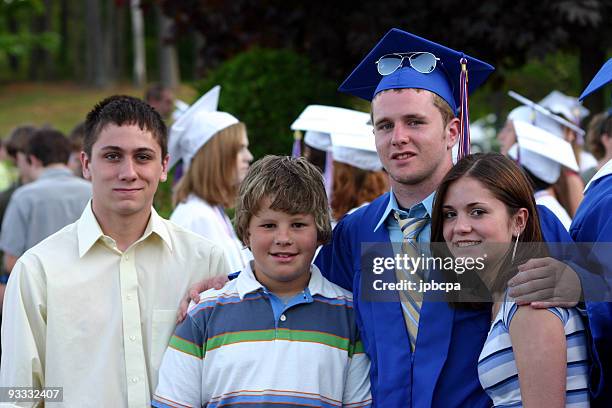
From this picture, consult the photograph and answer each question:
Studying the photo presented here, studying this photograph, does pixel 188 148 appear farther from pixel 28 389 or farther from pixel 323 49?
pixel 323 49

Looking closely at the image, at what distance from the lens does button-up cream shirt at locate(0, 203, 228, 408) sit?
3.04m

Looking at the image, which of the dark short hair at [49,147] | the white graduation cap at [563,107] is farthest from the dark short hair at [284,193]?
the white graduation cap at [563,107]

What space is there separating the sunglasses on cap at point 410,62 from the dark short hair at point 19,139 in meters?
4.20

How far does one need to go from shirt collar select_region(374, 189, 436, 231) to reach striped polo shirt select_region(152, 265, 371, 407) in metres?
0.36

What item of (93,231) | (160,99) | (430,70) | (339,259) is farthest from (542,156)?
(160,99)

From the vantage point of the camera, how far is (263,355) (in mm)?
2896

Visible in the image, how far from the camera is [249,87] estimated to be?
8.29 m

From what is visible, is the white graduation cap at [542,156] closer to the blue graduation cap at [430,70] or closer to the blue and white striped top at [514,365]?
the blue graduation cap at [430,70]

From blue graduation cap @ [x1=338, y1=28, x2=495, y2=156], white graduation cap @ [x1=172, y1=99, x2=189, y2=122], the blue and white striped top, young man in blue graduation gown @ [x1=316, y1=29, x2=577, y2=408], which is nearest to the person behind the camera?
the blue and white striped top

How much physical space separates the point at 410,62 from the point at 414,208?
567mm

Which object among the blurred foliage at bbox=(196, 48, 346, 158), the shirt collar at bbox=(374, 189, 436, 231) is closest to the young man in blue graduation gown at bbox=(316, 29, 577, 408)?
the shirt collar at bbox=(374, 189, 436, 231)

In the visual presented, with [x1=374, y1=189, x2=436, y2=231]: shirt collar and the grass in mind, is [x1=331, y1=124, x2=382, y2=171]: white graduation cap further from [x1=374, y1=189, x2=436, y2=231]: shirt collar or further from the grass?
the grass

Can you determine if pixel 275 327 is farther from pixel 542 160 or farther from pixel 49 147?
pixel 49 147

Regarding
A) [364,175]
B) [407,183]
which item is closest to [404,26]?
[364,175]
